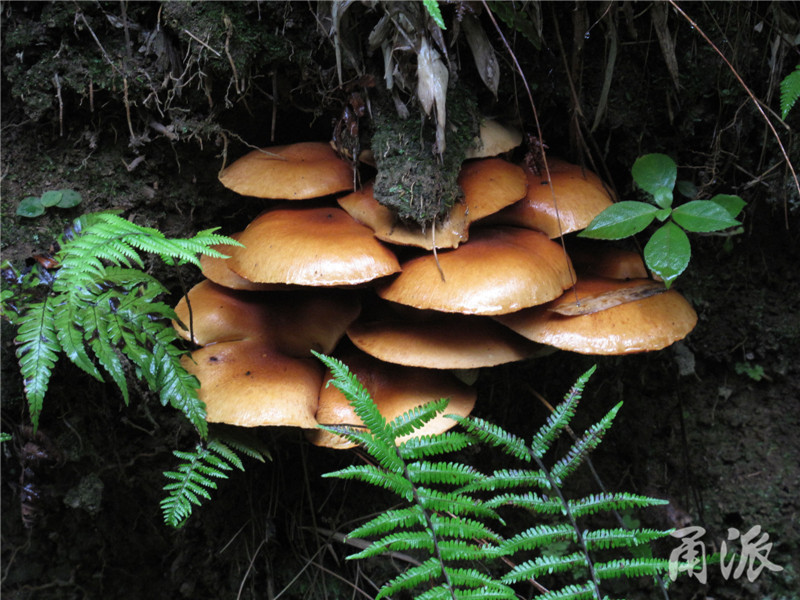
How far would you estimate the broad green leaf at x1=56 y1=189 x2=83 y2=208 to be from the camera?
2.40 metres

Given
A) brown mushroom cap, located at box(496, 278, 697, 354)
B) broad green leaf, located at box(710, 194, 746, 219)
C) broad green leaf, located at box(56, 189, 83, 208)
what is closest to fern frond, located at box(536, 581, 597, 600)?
brown mushroom cap, located at box(496, 278, 697, 354)

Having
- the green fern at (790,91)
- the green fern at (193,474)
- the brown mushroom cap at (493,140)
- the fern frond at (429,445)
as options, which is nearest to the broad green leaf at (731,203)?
the green fern at (790,91)

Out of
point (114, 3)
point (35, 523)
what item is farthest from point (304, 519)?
point (114, 3)

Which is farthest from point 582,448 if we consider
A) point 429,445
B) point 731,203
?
point 731,203

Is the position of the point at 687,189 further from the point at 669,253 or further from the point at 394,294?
the point at 394,294

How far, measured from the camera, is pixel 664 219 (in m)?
2.12

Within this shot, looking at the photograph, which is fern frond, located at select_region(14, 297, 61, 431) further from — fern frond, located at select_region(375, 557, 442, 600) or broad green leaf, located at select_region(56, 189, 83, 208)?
fern frond, located at select_region(375, 557, 442, 600)

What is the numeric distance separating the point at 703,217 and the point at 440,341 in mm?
1028

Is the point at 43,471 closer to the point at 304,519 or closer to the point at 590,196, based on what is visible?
the point at 304,519

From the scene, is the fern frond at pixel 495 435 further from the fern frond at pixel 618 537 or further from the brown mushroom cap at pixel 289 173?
the brown mushroom cap at pixel 289 173

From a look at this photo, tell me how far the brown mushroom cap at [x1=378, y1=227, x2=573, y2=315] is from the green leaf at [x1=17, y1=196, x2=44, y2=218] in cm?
145

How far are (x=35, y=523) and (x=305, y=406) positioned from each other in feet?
4.82

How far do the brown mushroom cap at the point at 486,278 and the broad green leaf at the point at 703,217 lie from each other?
423mm

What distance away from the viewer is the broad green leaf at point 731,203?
2.12 m
